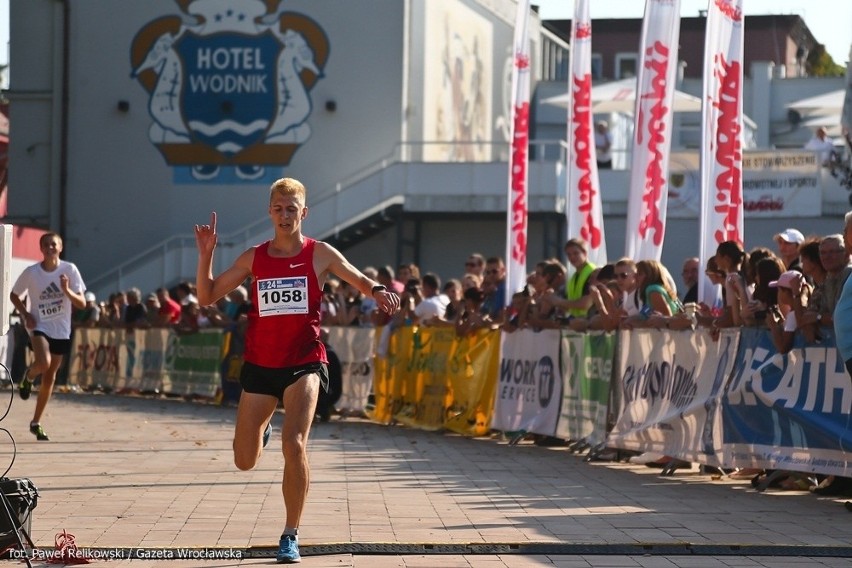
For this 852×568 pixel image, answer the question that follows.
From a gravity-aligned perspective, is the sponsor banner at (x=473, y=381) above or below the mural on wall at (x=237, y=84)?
below

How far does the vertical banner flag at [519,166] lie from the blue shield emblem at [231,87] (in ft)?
68.0

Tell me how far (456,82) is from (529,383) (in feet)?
93.5

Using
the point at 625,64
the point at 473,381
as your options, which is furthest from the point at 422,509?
the point at 625,64

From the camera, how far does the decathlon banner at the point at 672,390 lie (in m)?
13.2

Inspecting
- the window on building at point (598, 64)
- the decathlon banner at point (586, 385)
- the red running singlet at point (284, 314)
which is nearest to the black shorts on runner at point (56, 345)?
the decathlon banner at point (586, 385)

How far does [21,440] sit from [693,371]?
6.86 m

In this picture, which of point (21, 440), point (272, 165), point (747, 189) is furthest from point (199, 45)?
point (21, 440)

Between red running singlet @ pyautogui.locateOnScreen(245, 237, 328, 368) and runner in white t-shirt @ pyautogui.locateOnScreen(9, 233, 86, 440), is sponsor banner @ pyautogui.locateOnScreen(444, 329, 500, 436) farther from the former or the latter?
red running singlet @ pyautogui.locateOnScreen(245, 237, 328, 368)

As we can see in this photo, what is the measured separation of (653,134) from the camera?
1739 cm

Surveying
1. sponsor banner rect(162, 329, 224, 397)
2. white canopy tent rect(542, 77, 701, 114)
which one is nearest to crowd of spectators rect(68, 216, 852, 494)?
sponsor banner rect(162, 329, 224, 397)

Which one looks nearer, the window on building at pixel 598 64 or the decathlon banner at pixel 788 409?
the decathlon banner at pixel 788 409

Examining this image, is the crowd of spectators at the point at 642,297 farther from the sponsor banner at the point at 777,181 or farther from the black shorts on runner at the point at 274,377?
the sponsor banner at the point at 777,181

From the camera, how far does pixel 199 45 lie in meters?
43.5

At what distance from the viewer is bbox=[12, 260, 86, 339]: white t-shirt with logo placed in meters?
17.0
